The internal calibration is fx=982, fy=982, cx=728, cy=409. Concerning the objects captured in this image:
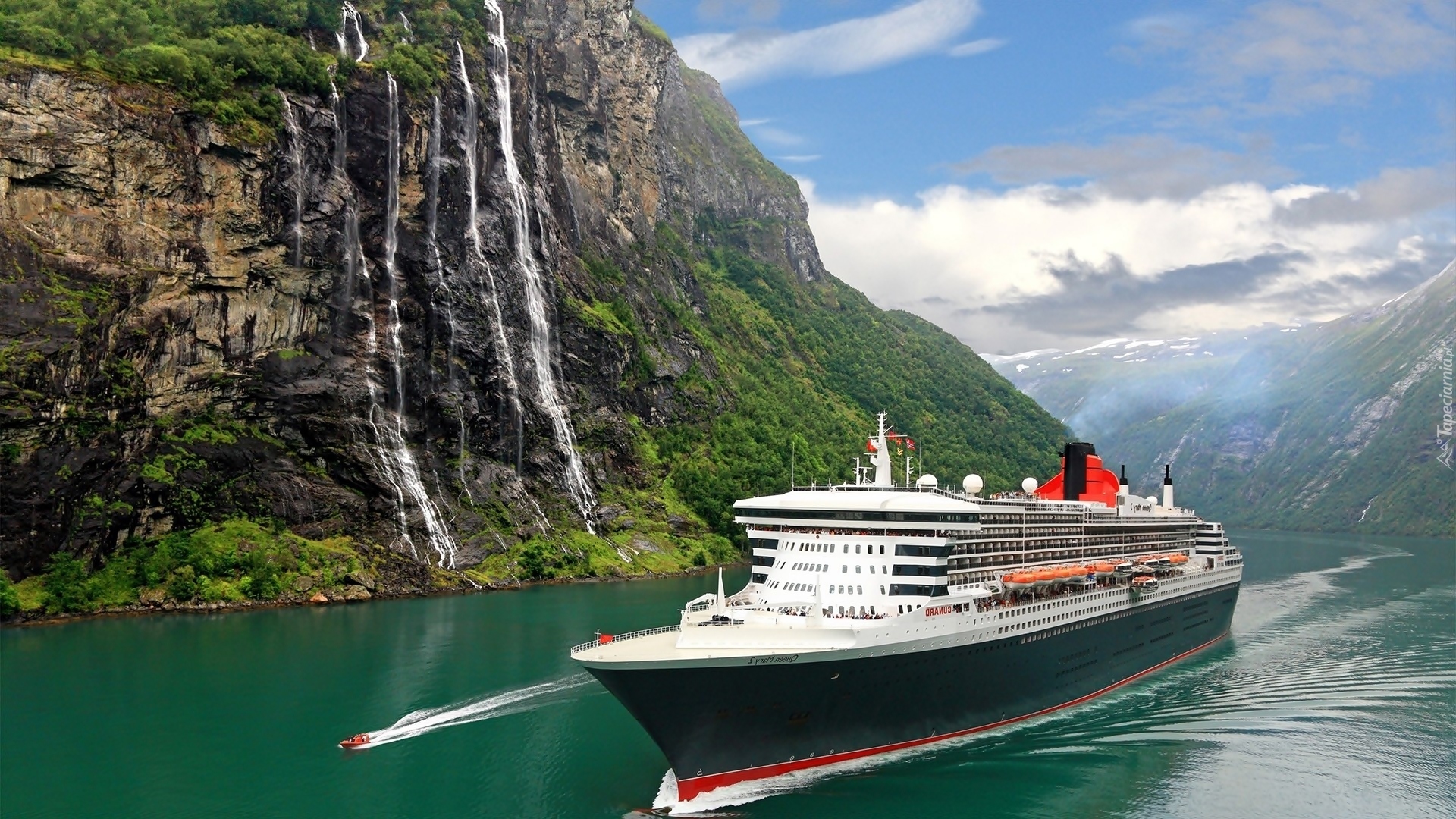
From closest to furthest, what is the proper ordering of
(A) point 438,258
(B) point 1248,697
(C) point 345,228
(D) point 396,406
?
(B) point 1248,697 → (D) point 396,406 → (C) point 345,228 → (A) point 438,258

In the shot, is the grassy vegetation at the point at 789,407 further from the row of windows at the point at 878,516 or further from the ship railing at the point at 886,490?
the row of windows at the point at 878,516

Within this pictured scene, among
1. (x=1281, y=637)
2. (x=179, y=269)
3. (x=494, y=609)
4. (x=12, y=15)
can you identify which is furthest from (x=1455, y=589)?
(x=12, y=15)

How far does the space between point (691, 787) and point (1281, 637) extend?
5237 centimetres

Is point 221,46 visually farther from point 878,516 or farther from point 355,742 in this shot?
point 878,516

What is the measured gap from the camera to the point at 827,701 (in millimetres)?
34719

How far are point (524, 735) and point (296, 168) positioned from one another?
65576 mm

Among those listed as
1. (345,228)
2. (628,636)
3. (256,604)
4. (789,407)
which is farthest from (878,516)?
(789,407)

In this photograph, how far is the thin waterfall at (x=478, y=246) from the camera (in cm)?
9821

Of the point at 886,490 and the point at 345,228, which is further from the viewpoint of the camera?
the point at 345,228

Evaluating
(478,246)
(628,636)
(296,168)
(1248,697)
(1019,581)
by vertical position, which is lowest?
(1248,697)

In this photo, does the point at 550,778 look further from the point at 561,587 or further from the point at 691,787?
the point at 561,587

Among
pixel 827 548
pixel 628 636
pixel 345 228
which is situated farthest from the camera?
pixel 345 228

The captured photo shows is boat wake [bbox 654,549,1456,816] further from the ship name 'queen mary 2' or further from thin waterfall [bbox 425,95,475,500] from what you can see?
thin waterfall [bbox 425,95,475,500]

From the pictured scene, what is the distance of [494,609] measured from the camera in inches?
2798
